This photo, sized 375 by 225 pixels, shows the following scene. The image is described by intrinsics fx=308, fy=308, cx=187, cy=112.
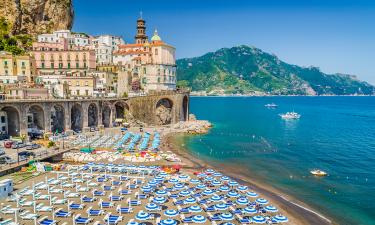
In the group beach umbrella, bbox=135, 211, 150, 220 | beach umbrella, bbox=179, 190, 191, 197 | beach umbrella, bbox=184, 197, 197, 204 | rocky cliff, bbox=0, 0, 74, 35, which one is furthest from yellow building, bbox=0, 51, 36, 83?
beach umbrella, bbox=135, 211, 150, 220

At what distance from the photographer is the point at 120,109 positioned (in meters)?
99.8

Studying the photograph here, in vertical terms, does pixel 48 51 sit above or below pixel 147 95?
above

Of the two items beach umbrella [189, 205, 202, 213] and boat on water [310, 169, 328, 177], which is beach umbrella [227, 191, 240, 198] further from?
boat on water [310, 169, 328, 177]

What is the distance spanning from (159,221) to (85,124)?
56.8 metres

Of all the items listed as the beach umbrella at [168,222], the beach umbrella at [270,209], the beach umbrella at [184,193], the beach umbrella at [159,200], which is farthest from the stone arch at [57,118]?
the beach umbrella at [270,209]

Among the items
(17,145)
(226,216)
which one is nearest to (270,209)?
(226,216)

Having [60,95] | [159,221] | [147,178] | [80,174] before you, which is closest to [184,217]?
[159,221]

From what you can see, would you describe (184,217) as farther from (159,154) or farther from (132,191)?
(159,154)

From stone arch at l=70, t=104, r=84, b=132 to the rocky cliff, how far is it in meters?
45.0

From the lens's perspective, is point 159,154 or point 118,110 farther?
point 118,110

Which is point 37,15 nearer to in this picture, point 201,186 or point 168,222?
point 201,186

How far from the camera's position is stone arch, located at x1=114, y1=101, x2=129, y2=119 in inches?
3856

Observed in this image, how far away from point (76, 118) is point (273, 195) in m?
59.7

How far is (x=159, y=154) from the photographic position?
6228 cm
